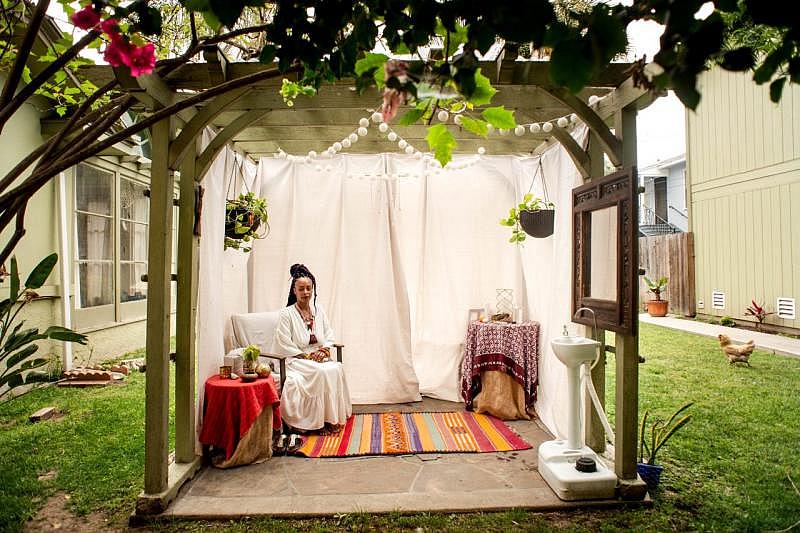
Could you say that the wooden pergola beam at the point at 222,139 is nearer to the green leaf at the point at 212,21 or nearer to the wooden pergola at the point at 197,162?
the wooden pergola at the point at 197,162

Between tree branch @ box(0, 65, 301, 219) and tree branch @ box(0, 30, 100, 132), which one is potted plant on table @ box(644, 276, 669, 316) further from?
tree branch @ box(0, 30, 100, 132)

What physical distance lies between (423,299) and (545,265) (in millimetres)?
1479

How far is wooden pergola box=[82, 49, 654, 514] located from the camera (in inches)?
117

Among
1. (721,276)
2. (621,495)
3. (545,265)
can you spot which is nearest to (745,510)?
(621,495)

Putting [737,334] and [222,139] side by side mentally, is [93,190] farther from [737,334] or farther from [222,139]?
[737,334]

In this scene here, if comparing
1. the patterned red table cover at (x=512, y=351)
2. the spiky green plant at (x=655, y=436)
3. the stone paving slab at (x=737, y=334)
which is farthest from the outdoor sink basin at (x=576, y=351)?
the stone paving slab at (x=737, y=334)

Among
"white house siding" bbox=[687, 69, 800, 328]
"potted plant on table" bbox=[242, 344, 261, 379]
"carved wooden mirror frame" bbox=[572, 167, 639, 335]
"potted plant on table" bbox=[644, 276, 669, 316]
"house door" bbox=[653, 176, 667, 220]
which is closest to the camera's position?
"carved wooden mirror frame" bbox=[572, 167, 639, 335]

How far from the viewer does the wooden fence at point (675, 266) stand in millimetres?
10555

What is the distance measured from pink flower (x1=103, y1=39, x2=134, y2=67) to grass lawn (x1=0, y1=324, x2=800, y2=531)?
2.42 meters

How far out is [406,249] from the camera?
5801 mm

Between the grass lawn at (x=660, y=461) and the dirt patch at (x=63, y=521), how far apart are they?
45 mm

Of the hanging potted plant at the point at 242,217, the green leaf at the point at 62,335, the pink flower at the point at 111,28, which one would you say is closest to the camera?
the pink flower at the point at 111,28

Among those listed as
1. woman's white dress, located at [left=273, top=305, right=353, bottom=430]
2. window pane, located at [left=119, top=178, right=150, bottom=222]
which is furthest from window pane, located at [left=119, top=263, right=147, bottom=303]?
woman's white dress, located at [left=273, top=305, right=353, bottom=430]

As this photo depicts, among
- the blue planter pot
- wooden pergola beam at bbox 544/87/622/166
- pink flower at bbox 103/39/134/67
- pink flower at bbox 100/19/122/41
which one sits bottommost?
the blue planter pot
